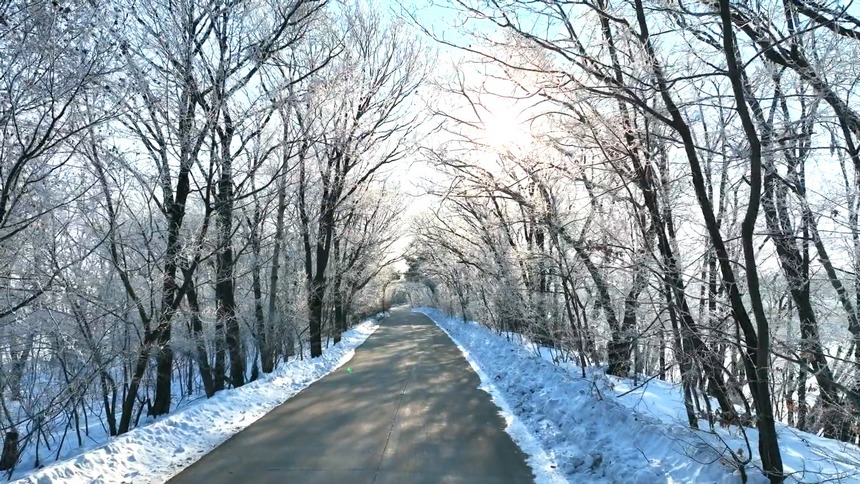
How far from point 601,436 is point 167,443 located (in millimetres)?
5670

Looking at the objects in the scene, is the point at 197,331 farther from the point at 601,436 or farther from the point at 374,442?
the point at 601,436

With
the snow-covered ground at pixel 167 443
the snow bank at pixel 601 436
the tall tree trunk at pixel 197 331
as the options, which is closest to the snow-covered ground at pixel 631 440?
the snow bank at pixel 601 436

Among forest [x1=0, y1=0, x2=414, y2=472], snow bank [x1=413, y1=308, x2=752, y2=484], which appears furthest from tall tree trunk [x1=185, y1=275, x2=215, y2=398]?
snow bank [x1=413, y1=308, x2=752, y2=484]

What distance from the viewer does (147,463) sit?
238 inches

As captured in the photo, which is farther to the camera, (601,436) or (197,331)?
(197,331)

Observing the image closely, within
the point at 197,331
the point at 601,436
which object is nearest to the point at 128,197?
the point at 197,331

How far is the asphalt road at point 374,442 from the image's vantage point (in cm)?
574

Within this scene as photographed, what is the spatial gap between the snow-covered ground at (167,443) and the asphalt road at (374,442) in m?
0.28

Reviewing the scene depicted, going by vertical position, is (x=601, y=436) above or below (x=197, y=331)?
below

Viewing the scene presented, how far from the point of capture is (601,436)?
266 inches

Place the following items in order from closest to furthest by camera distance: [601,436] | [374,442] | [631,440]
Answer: [631,440] → [601,436] → [374,442]

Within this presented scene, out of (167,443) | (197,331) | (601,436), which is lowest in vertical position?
(601,436)

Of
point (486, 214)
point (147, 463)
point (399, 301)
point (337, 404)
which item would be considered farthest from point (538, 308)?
point (399, 301)

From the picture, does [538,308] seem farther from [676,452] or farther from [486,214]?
[676,452]
